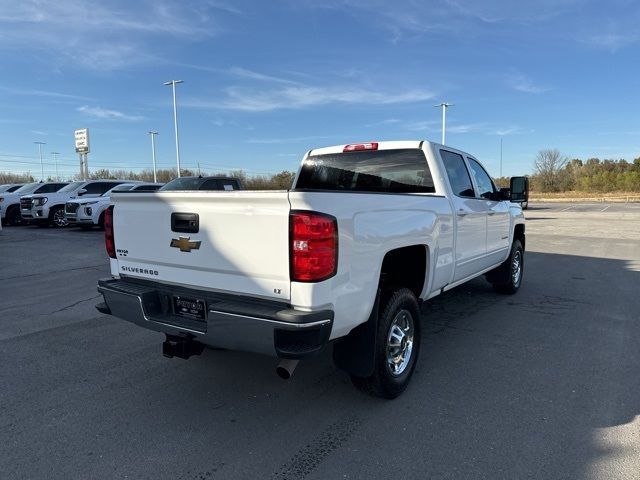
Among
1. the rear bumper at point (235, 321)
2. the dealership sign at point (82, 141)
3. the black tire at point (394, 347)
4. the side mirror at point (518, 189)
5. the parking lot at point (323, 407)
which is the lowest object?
the parking lot at point (323, 407)

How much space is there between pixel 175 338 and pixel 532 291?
607 cm

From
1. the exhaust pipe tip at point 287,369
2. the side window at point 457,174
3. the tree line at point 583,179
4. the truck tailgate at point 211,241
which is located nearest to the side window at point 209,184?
the side window at point 457,174

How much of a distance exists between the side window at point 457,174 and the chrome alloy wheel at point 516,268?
222cm

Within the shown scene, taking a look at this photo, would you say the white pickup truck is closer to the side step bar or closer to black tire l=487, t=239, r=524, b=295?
the side step bar

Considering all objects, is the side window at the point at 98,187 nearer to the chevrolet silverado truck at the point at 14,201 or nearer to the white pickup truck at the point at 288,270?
the chevrolet silverado truck at the point at 14,201

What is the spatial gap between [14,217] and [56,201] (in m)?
4.08

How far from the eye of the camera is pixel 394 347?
3.74 m

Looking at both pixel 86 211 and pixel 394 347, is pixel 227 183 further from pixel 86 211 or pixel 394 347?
pixel 394 347

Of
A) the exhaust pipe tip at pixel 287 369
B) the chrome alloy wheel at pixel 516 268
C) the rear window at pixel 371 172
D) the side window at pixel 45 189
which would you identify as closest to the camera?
the exhaust pipe tip at pixel 287 369

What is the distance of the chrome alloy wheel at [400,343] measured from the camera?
3.66 m

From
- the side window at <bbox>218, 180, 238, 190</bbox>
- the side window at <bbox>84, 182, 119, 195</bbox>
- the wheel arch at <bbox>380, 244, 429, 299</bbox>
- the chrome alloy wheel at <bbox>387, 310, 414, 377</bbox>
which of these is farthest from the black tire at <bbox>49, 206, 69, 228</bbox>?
the chrome alloy wheel at <bbox>387, 310, 414, 377</bbox>

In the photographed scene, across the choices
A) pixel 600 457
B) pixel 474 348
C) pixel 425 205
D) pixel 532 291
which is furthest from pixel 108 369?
pixel 532 291

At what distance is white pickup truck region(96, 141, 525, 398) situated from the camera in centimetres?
279

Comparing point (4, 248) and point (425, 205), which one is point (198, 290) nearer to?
point (425, 205)
